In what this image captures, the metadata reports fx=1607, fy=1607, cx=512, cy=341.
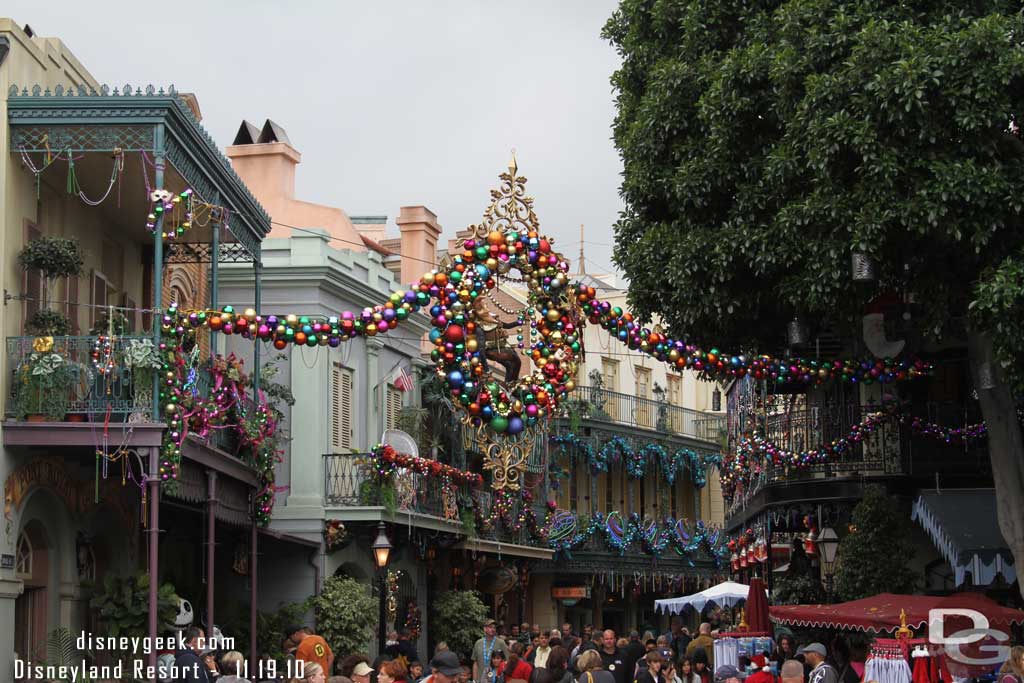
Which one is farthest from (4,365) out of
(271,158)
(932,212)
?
(271,158)

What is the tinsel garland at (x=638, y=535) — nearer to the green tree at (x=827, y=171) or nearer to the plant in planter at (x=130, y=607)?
the plant in planter at (x=130, y=607)

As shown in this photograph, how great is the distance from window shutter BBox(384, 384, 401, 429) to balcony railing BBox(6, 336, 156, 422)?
1457 cm

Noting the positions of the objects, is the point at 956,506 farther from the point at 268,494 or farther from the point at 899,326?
the point at 268,494

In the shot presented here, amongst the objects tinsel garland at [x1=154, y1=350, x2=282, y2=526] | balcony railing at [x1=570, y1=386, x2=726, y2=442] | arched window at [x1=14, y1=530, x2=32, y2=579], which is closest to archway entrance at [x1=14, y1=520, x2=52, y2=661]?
arched window at [x1=14, y1=530, x2=32, y2=579]

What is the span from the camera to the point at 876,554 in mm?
22078

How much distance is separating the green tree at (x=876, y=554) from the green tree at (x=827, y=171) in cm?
420

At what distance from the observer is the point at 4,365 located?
59.0 ft

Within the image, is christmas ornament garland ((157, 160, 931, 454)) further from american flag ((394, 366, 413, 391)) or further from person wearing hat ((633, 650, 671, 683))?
american flag ((394, 366, 413, 391))

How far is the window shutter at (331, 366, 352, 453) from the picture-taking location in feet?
98.0

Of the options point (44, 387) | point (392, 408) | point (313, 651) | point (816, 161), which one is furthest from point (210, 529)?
point (392, 408)

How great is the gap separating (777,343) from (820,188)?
3.77 m

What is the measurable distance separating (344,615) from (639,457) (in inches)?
834

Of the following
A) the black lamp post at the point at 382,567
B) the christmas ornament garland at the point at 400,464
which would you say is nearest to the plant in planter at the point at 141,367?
the black lamp post at the point at 382,567

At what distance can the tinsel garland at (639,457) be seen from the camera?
44438 millimetres
